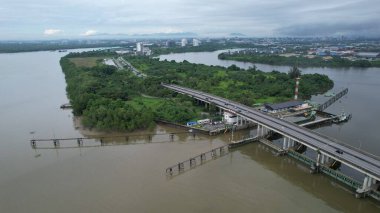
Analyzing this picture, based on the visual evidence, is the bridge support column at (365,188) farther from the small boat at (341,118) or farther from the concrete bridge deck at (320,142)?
the small boat at (341,118)

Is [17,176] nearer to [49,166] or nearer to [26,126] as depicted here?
[49,166]

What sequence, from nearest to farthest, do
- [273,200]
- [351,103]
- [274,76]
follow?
[273,200], [351,103], [274,76]

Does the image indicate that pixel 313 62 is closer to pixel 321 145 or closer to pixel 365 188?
pixel 321 145

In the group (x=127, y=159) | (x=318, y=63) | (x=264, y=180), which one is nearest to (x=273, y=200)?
(x=264, y=180)

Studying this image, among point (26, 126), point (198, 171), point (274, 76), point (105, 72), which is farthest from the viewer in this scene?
point (105, 72)

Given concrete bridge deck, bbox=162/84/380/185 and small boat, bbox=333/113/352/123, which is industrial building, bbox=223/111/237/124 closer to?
concrete bridge deck, bbox=162/84/380/185

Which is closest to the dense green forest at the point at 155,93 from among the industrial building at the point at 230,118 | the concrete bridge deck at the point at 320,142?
the industrial building at the point at 230,118

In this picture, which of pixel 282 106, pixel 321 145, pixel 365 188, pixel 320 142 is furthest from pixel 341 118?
pixel 365 188

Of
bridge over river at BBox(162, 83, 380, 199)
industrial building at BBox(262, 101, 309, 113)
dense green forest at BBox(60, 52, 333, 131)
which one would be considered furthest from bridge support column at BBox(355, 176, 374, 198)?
dense green forest at BBox(60, 52, 333, 131)
